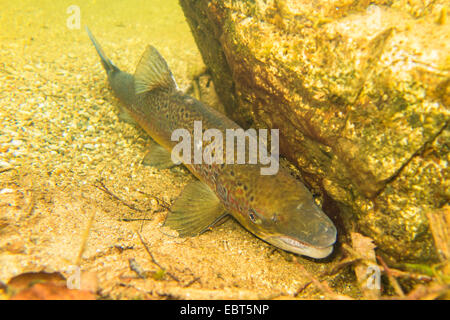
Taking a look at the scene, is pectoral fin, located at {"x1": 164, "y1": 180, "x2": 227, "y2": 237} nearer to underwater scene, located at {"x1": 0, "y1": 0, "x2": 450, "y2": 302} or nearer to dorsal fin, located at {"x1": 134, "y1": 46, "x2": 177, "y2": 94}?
underwater scene, located at {"x1": 0, "y1": 0, "x2": 450, "y2": 302}

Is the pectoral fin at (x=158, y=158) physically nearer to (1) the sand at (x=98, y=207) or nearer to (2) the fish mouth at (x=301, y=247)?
(1) the sand at (x=98, y=207)

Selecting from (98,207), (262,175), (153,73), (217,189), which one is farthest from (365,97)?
(98,207)

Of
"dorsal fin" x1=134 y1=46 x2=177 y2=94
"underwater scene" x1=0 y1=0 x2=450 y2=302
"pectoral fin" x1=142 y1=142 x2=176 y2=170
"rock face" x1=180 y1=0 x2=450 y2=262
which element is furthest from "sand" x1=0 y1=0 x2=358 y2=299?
"dorsal fin" x1=134 y1=46 x2=177 y2=94

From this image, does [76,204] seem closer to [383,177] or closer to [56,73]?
[383,177]

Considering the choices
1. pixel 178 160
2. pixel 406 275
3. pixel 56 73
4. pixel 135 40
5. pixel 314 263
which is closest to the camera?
pixel 406 275

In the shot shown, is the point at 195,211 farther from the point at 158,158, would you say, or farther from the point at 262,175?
the point at 158,158

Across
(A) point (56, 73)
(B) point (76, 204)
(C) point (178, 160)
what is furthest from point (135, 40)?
(B) point (76, 204)

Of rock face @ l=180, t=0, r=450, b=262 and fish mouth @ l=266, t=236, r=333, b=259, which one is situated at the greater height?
rock face @ l=180, t=0, r=450, b=262
